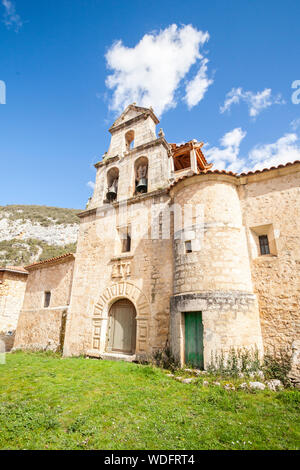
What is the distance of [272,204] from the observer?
7973mm

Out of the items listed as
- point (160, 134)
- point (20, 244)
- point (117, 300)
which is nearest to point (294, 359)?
point (117, 300)

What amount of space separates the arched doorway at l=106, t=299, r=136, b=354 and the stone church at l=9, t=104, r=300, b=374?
4 centimetres

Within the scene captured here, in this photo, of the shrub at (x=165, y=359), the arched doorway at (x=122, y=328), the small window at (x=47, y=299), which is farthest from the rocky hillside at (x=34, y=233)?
the shrub at (x=165, y=359)

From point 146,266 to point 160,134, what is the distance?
6452mm

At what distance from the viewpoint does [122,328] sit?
31.0 ft

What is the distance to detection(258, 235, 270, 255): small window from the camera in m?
7.93

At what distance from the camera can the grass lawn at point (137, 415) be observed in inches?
128

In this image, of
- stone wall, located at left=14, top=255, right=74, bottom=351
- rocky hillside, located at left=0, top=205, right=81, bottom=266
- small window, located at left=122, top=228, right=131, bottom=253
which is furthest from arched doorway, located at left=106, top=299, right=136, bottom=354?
rocky hillside, located at left=0, top=205, right=81, bottom=266

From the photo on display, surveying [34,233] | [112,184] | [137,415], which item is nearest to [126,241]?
[112,184]

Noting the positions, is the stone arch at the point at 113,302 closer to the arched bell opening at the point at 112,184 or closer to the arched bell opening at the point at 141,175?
the arched bell opening at the point at 141,175

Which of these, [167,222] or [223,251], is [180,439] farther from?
[167,222]

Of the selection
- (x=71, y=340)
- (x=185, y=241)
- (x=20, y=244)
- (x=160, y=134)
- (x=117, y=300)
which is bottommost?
(x=71, y=340)

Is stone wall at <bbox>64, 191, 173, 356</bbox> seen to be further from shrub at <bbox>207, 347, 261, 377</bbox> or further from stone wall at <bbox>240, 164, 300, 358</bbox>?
stone wall at <bbox>240, 164, 300, 358</bbox>
